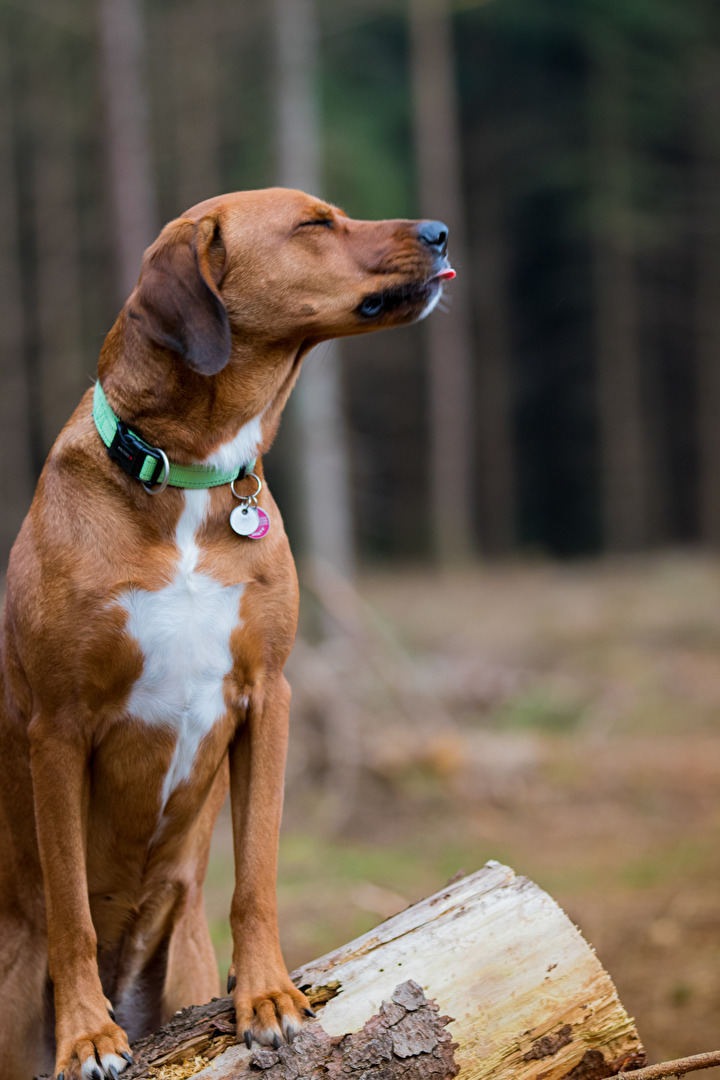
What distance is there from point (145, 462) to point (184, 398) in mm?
223

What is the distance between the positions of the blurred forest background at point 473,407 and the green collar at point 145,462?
1158mm

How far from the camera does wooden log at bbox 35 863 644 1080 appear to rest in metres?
2.45

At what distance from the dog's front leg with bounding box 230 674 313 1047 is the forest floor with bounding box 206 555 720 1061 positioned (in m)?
1.91

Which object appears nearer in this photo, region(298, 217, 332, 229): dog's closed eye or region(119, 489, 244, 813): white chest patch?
region(119, 489, 244, 813): white chest patch

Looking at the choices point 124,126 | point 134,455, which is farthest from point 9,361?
point 134,455

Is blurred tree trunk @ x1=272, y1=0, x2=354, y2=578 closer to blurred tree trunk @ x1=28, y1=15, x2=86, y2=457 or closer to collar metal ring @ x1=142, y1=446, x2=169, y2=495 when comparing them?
blurred tree trunk @ x1=28, y1=15, x2=86, y2=457

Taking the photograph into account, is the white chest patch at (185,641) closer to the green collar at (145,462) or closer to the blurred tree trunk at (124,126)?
the green collar at (145,462)

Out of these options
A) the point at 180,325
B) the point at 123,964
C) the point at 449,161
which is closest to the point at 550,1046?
the point at 123,964

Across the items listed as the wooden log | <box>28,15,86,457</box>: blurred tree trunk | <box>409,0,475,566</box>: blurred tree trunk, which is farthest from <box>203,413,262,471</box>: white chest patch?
<box>28,15,86,457</box>: blurred tree trunk

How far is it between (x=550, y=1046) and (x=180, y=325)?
6.74 ft

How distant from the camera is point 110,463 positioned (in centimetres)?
273

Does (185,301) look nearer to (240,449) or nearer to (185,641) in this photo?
(240,449)

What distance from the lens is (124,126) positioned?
9.67 meters

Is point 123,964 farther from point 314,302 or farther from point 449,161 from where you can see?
point 449,161
